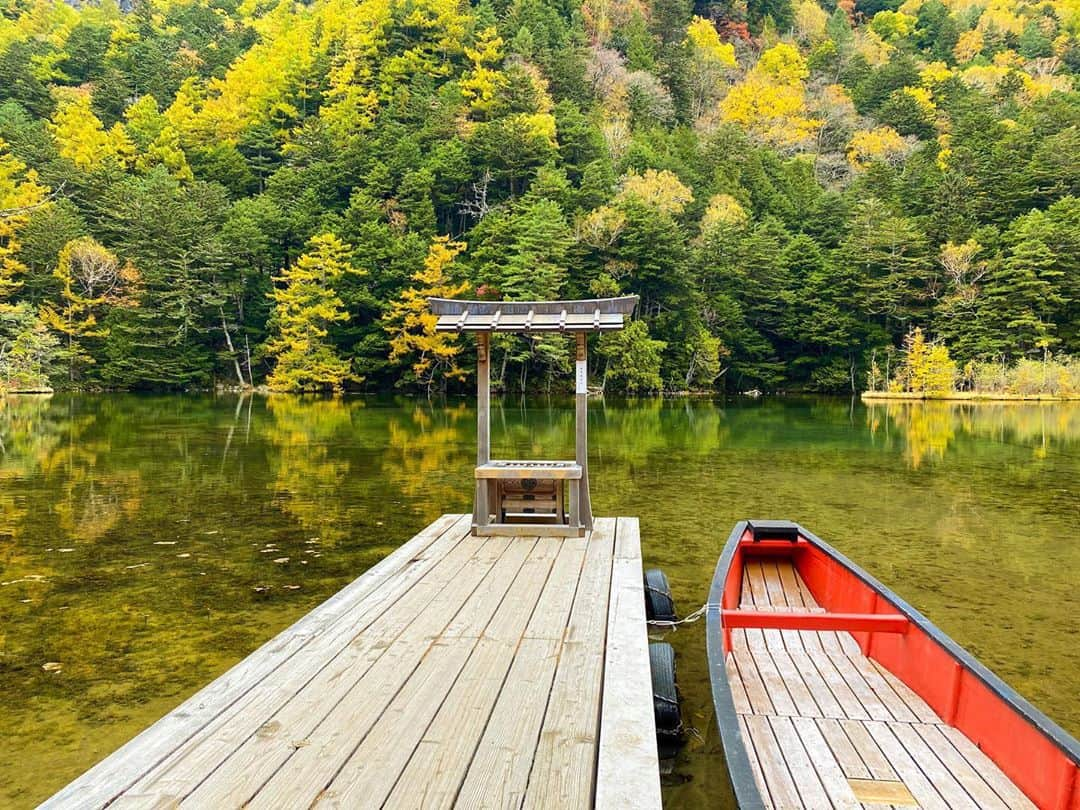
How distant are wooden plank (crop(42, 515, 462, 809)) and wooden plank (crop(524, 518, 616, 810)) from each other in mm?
1177

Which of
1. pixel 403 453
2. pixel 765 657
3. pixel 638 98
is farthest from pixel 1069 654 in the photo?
pixel 638 98

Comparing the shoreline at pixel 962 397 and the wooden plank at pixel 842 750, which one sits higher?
the shoreline at pixel 962 397

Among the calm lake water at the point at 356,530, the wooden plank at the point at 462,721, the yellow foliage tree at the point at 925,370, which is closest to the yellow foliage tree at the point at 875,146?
the yellow foliage tree at the point at 925,370

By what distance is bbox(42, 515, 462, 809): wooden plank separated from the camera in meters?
1.99

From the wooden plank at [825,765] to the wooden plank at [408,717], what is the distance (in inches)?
50.6

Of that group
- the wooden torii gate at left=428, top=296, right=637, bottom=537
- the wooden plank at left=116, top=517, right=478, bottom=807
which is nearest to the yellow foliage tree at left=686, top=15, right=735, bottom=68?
the wooden torii gate at left=428, top=296, right=637, bottom=537

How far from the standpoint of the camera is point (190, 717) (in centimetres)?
247

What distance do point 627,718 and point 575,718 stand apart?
7.3 inches

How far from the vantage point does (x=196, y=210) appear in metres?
37.5

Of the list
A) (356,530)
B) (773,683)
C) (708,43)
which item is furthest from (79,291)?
(708,43)

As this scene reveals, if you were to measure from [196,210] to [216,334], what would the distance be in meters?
6.65

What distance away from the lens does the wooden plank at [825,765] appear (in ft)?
8.06

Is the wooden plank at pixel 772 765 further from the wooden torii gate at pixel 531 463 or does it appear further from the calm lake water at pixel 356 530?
the wooden torii gate at pixel 531 463

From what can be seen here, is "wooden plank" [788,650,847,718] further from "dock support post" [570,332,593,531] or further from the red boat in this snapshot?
"dock support post" [570,332,593,531]
